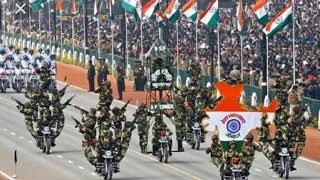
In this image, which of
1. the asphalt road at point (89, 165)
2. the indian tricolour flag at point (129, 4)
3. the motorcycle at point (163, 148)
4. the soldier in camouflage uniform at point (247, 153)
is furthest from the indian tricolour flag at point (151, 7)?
Result: the soldier in camouflage uniform at point (247, 153)

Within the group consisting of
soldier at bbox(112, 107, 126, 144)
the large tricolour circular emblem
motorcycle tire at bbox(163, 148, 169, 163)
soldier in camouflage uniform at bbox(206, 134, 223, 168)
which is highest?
the large tricolour circular emblem

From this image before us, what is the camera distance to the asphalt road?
1818 inches

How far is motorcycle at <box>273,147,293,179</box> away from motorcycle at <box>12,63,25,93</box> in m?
28.2

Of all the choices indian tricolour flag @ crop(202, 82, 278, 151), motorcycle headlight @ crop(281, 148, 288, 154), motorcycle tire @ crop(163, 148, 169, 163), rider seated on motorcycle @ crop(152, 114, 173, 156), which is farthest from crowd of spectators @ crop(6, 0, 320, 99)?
indian tricolour flag @ crop(202, 82, 278, 151)

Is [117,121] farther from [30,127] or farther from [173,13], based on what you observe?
[173,13]

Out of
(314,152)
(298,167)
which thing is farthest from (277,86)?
(314,152)

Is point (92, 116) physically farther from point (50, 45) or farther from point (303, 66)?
point (50, 45)

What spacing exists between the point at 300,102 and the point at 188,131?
5283 millimetres

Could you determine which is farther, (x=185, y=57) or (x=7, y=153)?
(x=185, y=57)

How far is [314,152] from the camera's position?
52000 mm

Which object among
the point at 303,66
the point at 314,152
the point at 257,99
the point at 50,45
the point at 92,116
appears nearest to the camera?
the point at 92,116

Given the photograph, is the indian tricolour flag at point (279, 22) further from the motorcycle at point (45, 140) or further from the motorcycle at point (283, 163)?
the motorcycle at point (283, 163)

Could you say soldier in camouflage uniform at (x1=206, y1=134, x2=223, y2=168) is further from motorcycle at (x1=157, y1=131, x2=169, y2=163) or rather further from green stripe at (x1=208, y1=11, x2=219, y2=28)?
green stripe at (x1=208, y1=11, x2=219, y2=28)

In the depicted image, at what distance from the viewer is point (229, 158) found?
40.6 metres
